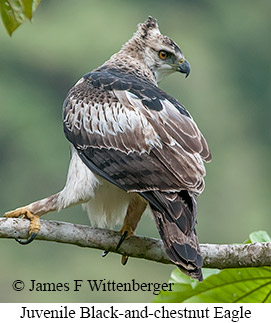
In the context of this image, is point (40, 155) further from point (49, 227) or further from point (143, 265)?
point (49, 227)

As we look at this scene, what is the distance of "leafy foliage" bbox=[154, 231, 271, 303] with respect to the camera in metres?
5.12

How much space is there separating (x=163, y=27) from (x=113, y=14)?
6.56ft

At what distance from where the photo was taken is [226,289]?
514 centimetres

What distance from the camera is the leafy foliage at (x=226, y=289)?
5117mm

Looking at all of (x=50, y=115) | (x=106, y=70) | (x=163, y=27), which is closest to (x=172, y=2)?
(x=163, y=27)

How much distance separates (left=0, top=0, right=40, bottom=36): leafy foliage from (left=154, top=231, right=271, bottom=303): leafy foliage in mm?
2294

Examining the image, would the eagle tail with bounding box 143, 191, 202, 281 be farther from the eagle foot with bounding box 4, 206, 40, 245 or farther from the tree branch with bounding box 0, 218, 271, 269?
the eagle foot with bounding box 4, 206, 40, 245

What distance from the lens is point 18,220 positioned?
503cm

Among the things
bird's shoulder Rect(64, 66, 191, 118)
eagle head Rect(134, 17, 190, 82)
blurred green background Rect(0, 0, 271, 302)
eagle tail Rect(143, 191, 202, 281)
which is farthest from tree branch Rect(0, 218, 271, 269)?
blurred green background Rect(0, 0, 271, 302)

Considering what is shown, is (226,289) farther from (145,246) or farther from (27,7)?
(27,7)

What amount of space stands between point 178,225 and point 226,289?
0.53 metres

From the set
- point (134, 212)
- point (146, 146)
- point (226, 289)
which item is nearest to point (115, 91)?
point (146, 146)

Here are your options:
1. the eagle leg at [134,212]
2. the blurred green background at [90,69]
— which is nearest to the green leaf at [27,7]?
the eagle leg at [134,212]

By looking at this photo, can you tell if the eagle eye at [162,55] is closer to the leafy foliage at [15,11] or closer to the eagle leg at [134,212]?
the eagle leg at [134,212]
